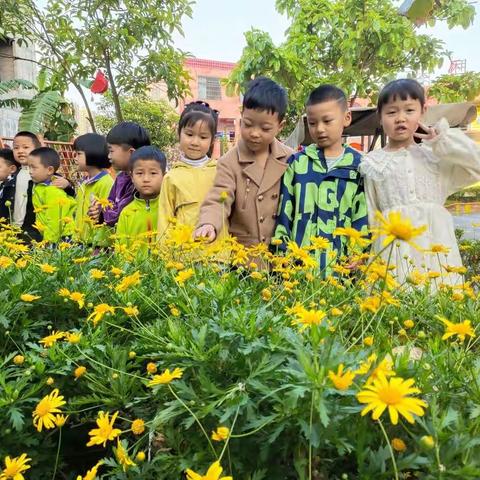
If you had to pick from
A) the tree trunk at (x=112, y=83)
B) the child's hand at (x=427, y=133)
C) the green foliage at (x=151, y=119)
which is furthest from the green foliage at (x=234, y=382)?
the green foliage at (x=151, y=119)

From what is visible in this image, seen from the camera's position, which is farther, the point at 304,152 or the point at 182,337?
the point at 304,152

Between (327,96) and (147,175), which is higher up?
(327,96)

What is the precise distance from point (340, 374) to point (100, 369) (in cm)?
57

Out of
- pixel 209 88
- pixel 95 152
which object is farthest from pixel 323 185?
pixel 209 88

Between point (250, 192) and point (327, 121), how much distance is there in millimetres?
472

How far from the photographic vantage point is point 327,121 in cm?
212

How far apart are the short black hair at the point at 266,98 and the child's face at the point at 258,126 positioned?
0.7 inches

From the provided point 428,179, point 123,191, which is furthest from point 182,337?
point 123,191

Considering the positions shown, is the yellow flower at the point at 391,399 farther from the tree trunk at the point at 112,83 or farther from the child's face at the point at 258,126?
the tree trunk at the point at 112,83

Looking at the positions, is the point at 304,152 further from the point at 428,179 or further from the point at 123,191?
the point at 123,191

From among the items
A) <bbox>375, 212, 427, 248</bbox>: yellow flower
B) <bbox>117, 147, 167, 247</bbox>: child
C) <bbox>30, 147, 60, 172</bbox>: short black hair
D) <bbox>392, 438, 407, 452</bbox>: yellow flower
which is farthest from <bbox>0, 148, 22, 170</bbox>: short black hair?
<bbox>392, 438, 407, 452</bbox>: yellow flower

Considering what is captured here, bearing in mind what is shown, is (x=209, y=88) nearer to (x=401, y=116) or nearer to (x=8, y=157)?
(x=8, y=157)

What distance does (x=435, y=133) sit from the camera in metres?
2.17

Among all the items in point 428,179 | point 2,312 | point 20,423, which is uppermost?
point 428,179
